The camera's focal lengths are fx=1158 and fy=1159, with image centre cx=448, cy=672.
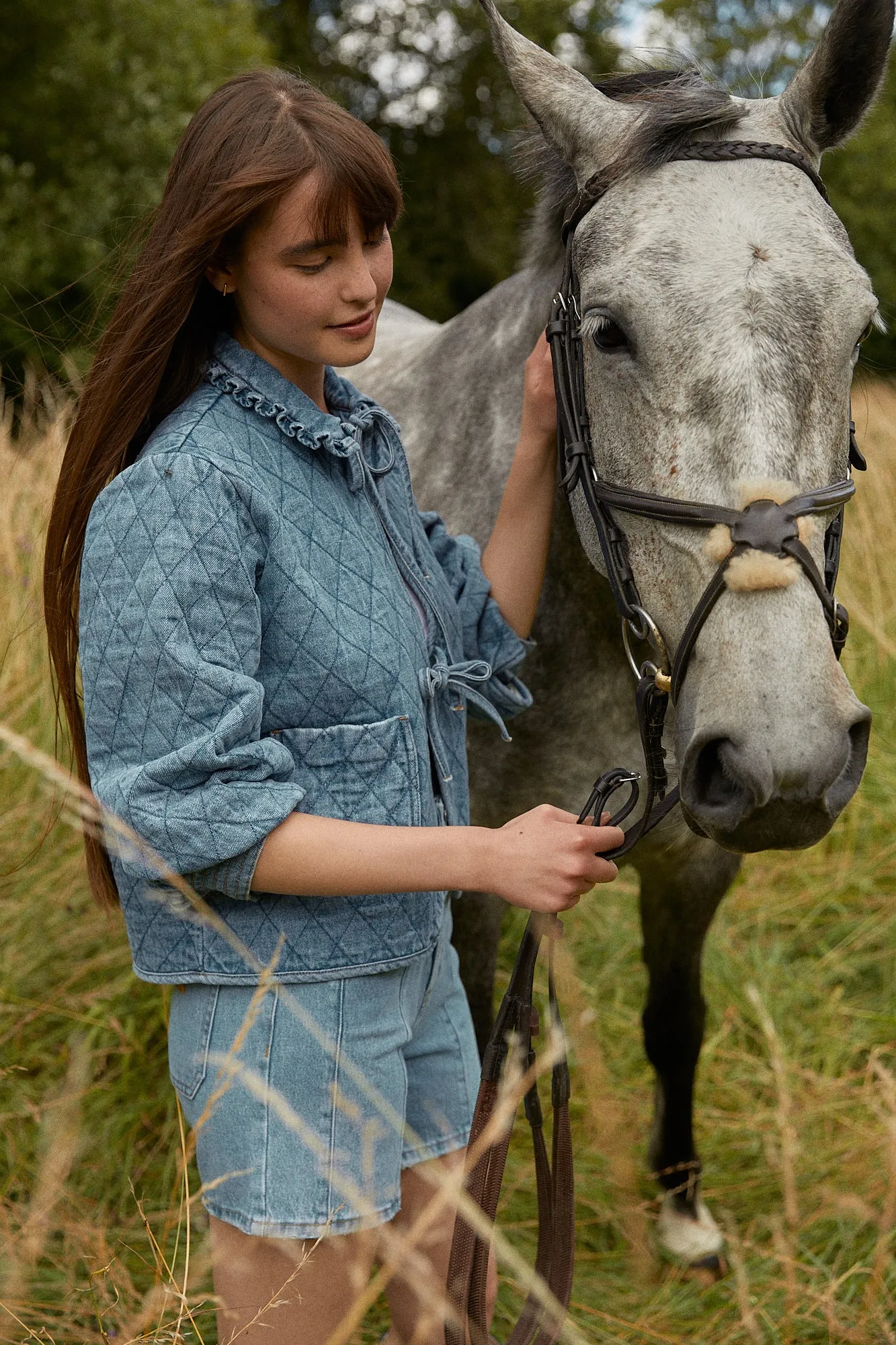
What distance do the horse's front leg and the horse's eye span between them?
1352mm

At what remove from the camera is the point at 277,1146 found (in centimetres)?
153

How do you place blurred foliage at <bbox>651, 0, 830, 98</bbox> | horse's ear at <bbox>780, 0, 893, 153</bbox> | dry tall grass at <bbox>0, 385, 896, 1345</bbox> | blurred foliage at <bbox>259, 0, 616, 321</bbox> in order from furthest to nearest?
1. blurred foliage at <bbox>651, 0, 830, 98</bbox>
2. blurred foliage at <bbox>259, 0, 616, 321</bbox>
3. dry tall grass at <bbox>0, 385, 896, 1345</bbox>
4. horse's ear at <bbox>780, 0, 893, 153</bbox>

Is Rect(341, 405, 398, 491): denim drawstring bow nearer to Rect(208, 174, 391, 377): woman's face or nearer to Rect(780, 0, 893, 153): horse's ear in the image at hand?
Rect(208, 174, 391, 377): woman's face

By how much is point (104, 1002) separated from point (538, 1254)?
70.8 inches

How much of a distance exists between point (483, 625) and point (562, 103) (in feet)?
2.81

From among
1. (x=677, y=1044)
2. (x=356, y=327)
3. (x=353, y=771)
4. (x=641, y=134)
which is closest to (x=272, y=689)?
(x=353, y=771)

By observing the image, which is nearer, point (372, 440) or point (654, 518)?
point (654, 518)

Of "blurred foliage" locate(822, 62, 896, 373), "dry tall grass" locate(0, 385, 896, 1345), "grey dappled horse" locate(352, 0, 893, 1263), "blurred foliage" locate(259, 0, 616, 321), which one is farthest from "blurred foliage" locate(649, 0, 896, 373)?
"grey dappled horse" locate(352, 0, 893, 1263)

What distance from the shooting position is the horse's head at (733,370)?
1.33 metres

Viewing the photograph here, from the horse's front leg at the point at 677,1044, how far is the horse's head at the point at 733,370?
48.1 inches

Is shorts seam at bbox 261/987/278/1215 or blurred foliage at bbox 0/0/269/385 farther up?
shorts seam at bbox 261/987/278/1215

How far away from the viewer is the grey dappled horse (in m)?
1.35

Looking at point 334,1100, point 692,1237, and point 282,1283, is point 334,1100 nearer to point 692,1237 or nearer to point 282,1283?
point 282,1283

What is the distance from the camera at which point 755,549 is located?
1.39 metres
